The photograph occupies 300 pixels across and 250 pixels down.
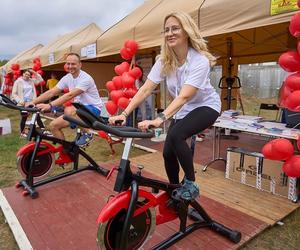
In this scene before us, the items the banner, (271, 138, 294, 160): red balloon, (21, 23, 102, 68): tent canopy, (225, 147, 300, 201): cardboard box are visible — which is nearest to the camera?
(271, 138, 294, 160): red balloon

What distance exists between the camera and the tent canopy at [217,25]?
11.7 ft

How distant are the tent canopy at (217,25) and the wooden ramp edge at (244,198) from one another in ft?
6.70

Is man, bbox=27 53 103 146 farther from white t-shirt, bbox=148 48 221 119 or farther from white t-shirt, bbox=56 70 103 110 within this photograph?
white t-shirt, bbox=148 48 221 119

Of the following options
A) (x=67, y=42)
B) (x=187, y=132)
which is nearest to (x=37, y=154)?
(x=187, y=132)

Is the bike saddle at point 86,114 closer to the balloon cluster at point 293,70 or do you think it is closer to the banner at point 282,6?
the balloon cluster at point 293,70

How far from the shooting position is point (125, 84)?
5.18 meters

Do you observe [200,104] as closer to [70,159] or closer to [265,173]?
[265,173]

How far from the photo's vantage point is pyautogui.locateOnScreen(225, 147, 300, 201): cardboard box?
3193 millimetres

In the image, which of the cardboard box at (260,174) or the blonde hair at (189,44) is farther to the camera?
the cardboard box at (260,174)

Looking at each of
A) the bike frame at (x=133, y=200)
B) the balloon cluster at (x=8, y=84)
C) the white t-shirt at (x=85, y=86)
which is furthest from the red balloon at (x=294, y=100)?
the balloon cluster at (x=8, y=84)

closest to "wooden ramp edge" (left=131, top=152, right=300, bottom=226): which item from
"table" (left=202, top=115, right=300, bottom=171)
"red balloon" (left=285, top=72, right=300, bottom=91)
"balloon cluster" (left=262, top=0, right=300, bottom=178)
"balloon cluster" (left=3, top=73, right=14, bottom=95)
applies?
"table" (left=202, top=115, right=300, bottom=171)

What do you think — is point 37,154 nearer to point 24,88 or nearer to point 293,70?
point 293,70

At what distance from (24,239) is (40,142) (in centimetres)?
142

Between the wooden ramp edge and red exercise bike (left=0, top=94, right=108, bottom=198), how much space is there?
4.23ft
